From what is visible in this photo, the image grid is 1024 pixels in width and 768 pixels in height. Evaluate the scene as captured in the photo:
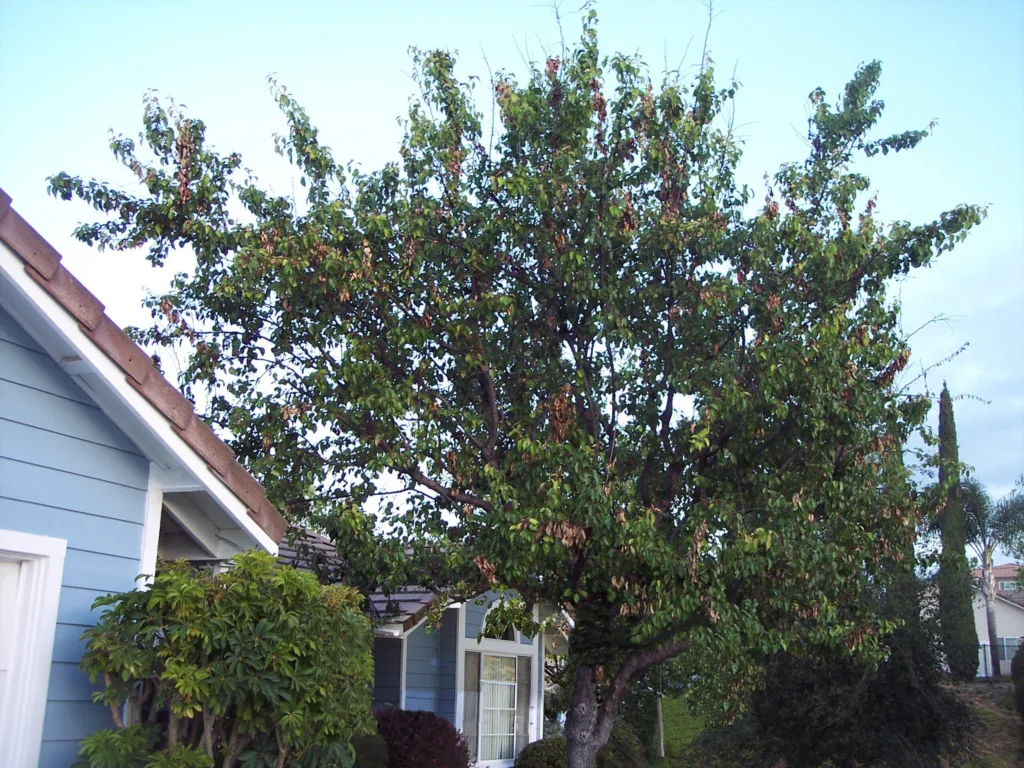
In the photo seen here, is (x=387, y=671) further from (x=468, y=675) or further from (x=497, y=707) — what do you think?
(x=497, y=707)

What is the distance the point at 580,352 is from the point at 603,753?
12342mm

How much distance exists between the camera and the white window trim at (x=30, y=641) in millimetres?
5070

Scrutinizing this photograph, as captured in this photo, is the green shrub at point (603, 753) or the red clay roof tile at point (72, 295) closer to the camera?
the red clay roof tile at point (72, 295)

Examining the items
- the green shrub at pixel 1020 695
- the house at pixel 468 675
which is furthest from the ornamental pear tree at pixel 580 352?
the green shrub at pixel 1020 695

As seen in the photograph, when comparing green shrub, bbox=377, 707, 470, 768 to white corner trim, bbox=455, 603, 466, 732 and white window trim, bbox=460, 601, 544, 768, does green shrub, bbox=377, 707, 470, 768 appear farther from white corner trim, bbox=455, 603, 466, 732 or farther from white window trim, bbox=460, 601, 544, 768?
white corner trim, bbox=455, 603, 466, 732

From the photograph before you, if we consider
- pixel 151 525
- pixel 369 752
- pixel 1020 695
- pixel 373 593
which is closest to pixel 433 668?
pixel 373 593

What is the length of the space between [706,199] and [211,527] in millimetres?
8388

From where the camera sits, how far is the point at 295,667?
5.59 m

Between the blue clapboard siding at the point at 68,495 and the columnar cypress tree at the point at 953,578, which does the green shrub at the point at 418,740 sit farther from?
the blue clapboard siding at the point at 68,495

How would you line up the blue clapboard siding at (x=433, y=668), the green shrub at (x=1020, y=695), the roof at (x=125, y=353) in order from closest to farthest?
the roof at (x=125, y=353), the blue clapboard siding at (x=433, y=668), the green shrub at (x=1020, y=695)

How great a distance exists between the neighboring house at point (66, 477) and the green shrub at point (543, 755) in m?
13.7

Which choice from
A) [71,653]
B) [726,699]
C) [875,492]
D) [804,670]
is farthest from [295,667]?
[804,670]

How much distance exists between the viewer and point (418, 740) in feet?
47.9

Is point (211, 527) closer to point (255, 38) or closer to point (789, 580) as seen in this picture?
point (255, 38)
